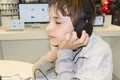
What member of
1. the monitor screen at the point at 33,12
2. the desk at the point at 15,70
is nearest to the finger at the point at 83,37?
the desk at the point at 15,70

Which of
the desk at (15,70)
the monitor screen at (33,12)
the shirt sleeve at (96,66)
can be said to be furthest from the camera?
the monitor screen at (33,12)

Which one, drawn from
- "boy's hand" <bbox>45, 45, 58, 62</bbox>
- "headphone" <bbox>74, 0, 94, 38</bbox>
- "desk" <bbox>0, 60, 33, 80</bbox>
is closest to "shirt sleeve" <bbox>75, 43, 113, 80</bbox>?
"headphone" <bbox>74, 0, 94, 38</bbox>

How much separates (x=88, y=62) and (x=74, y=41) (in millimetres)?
126

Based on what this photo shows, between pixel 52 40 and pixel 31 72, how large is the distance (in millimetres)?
313

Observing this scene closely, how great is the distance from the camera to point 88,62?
78cm

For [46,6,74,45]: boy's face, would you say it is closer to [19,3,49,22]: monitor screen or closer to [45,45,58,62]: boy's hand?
[45,45,58,62]: boy's hand

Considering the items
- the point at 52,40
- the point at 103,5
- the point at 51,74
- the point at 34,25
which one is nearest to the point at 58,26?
the point at 52,40

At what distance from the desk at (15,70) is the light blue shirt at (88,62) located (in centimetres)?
30

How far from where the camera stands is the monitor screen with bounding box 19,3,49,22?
209 cm

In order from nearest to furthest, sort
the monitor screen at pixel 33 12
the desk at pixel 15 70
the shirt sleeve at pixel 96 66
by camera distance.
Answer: the shirt sleeve at pixel 96 66 < the desk at pixel 15 70 < the monitor screen at pixel 33 12

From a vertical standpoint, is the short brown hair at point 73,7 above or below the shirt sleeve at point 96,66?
above

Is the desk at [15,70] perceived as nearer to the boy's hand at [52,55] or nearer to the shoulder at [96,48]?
the boy's hand at [52,55]

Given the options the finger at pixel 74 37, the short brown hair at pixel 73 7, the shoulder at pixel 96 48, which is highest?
the short brown hair at pixel 73 7

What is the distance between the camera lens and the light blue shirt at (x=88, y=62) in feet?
2.52
